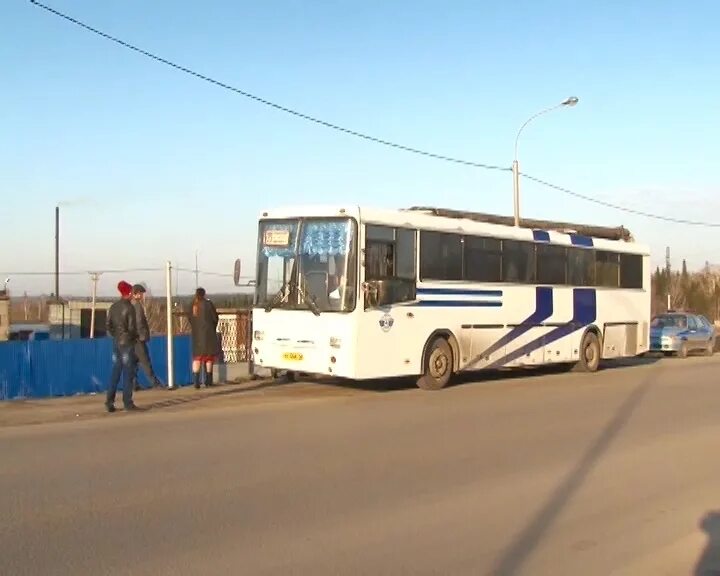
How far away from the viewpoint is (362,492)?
8266 mm

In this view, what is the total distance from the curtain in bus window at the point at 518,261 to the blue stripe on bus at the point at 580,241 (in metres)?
2.04

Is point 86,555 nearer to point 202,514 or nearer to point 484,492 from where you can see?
point 202,514

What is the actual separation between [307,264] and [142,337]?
11.2 feet

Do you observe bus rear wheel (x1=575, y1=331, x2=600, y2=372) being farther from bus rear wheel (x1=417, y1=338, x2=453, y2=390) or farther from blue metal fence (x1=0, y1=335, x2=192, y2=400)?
blue metal fence (x1=0, y1=335, x2=192, y2=400)

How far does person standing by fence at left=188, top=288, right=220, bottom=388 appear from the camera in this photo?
17375mm

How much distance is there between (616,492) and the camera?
339 inches

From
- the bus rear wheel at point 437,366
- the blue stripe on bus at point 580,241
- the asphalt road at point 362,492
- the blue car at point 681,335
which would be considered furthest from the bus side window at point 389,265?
the blue car at point 681,335

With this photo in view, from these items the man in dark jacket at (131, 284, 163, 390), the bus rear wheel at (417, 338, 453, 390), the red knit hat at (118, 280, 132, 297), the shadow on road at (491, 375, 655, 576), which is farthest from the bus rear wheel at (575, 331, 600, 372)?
the red knit hat at (118, 280, 132, 297)

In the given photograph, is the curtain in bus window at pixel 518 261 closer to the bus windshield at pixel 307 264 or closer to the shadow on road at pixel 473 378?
the shadow on road at pixel 473 378

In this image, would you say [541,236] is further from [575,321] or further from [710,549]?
[710,549]

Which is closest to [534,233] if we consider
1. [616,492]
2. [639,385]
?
[639,385]

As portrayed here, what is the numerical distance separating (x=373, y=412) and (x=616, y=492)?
233 inches

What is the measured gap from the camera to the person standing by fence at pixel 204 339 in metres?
17.4

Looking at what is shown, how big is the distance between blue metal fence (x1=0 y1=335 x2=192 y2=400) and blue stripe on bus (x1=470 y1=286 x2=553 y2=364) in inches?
298
